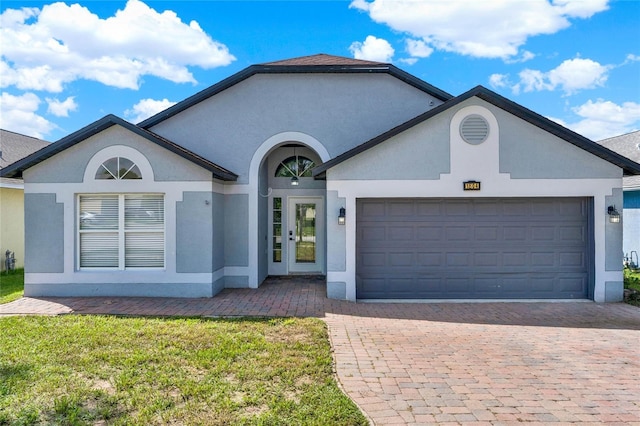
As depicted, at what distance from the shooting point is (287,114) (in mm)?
12320

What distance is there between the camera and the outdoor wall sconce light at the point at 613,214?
10031 mm

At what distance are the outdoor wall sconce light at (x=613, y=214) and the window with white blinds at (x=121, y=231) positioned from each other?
1179 cm

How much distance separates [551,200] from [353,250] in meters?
5.47

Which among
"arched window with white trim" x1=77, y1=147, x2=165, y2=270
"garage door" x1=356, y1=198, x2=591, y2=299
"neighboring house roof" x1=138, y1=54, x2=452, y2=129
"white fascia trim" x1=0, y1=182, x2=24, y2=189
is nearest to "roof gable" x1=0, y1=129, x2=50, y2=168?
"white fascia trim" x1=0, y1=182, x2=24, y2=189

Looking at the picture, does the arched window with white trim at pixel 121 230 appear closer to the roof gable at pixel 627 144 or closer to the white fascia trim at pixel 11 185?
the white fascia trim at pixel 11 185

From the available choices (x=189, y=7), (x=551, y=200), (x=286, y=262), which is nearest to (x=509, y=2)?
(x=551, y=200)

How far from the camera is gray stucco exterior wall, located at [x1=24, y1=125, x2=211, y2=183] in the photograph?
1038 cm

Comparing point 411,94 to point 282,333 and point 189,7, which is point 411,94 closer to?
point 189,7

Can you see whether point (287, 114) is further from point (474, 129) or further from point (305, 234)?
point (474, 129)

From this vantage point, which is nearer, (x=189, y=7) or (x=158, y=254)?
(x=158, y=254)

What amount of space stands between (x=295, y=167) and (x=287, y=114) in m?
A: 2.42

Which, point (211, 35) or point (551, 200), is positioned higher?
point (211, 35)

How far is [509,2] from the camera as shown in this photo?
1077 cm

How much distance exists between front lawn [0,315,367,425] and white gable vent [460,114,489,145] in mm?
6129
